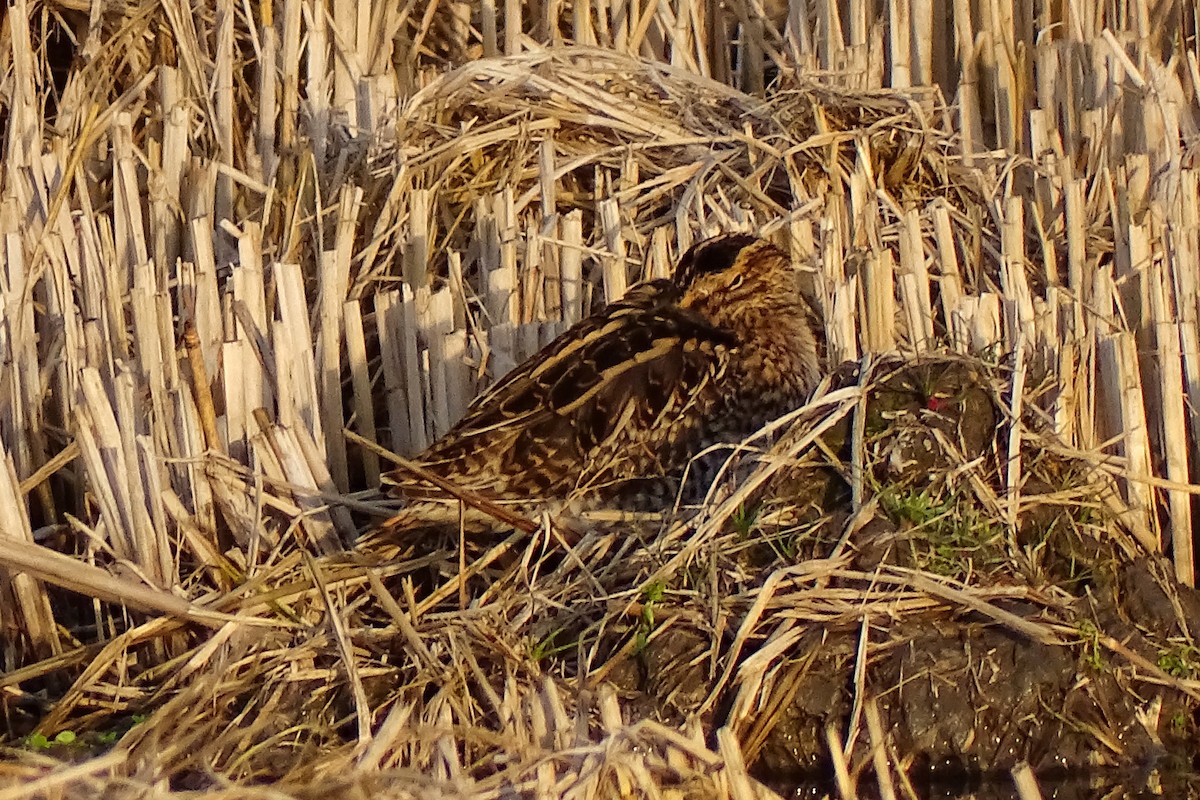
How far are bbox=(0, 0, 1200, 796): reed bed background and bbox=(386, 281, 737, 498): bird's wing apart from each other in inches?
A: 12.9

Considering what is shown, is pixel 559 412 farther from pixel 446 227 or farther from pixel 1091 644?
pixel 1091 644

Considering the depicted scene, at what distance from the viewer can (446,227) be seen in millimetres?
5988

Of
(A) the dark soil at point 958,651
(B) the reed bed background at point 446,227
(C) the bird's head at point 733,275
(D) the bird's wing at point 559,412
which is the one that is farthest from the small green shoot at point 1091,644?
(C) the bird's head at point 733,275

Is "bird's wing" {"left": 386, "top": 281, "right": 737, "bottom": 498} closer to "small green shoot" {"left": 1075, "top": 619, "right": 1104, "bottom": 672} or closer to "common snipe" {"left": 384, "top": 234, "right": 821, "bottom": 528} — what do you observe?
"common snipe" {"left": 384, "top": 234, "right": 821, "bottom": 528}

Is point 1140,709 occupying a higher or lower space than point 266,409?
lower

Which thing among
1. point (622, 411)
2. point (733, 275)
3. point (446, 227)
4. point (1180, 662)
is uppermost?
point (446, 227)

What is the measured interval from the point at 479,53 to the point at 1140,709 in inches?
132

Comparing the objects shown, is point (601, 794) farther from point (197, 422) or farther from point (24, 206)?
point (24, 206)

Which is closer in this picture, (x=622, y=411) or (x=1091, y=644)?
(x=1091, y=644)

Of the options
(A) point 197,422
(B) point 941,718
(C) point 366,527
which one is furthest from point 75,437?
(B) point 941,718

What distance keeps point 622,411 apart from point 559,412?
16 centimetres

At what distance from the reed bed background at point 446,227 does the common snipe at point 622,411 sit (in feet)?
1.00

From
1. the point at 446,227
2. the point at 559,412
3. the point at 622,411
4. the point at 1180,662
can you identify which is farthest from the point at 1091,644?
the point at 446,227

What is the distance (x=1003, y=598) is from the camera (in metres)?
4.54
